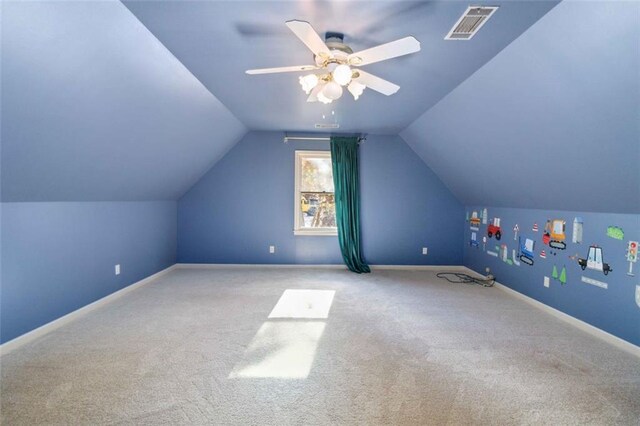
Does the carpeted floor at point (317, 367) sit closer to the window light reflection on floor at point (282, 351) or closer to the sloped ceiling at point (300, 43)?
the window light reflection on floor at point (282, 351)

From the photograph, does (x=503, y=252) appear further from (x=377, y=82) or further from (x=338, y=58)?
(x=338, y=58)

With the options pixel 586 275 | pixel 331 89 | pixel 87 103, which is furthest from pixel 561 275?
pixel 87 103

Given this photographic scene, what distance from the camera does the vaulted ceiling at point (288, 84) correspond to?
1.57 m

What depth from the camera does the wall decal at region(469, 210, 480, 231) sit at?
4.42 metres

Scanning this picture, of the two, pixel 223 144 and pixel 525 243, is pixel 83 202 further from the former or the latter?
pixel 525 243

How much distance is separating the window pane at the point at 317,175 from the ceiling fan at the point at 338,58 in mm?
2717

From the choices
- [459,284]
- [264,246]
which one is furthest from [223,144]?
[459,284]

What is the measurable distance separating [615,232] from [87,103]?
14.3ft

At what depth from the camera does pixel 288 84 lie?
2.66 metres

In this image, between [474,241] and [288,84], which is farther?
[474,241]

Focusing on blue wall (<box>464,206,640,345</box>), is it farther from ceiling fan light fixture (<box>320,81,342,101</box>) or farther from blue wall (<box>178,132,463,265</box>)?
ceiling fan light fixture (<box>320,81,342,101</box>)

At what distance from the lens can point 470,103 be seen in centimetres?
271

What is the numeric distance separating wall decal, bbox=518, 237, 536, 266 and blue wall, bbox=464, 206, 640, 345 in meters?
0.05

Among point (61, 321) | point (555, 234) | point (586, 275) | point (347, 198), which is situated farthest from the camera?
point (347, 198)
